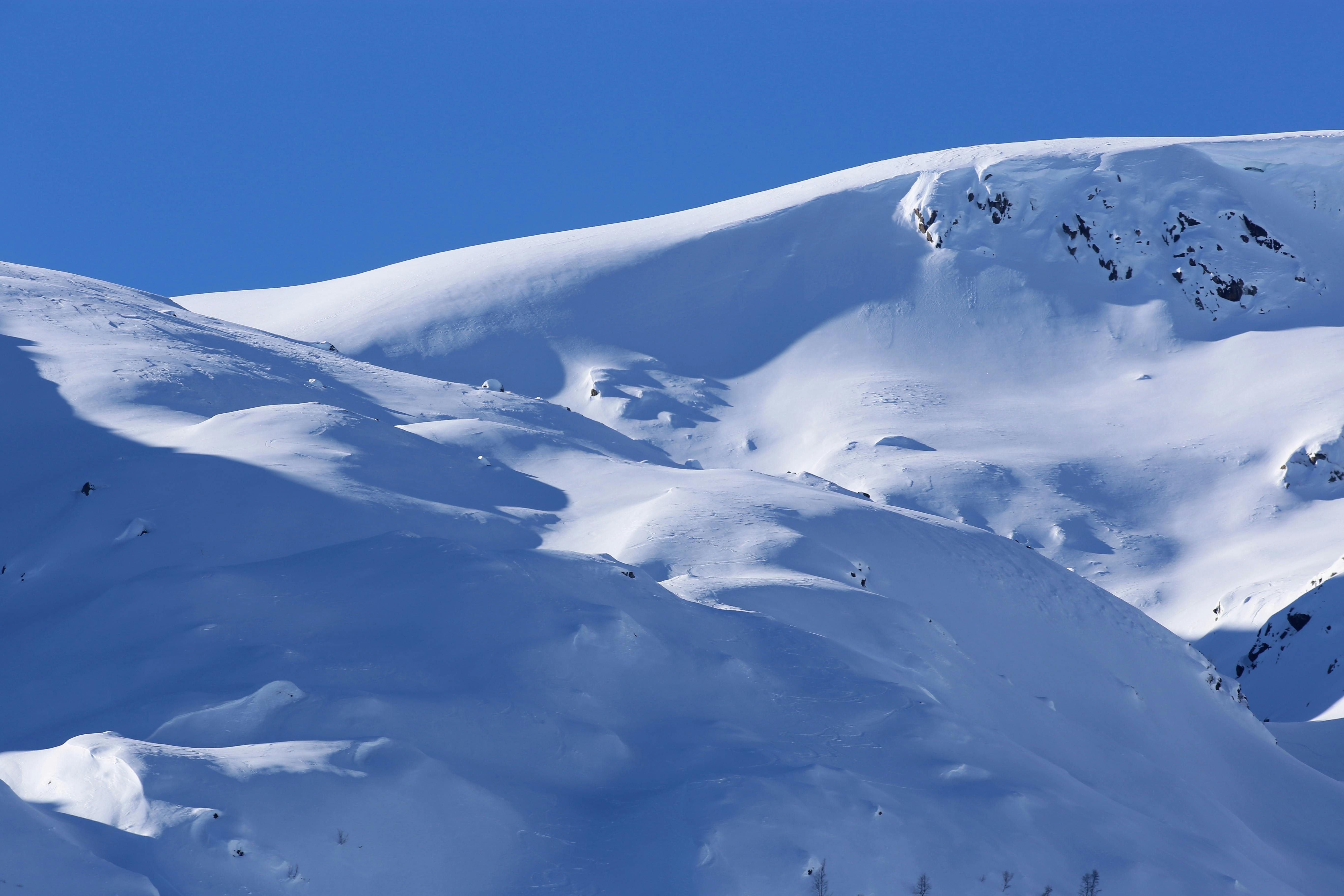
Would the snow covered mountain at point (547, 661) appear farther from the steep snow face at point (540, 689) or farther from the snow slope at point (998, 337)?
the snow slope at point (998, 337)

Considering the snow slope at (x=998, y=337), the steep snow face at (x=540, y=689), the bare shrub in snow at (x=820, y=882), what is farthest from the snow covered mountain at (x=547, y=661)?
the snow slope at (x=998, y=337)

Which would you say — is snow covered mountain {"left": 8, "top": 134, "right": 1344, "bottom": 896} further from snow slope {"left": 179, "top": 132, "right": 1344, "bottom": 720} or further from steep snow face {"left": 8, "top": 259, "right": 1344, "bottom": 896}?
snow slope {"left": 179, "top": 132, "right": 1344, "bottom": 720}

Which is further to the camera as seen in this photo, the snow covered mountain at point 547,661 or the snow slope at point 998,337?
the snow slope at point 998,337

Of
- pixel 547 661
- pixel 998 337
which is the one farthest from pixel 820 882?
pixel 998 337

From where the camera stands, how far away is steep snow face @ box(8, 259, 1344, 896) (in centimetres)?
861

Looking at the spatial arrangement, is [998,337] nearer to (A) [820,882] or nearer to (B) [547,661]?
(B) [547,661]

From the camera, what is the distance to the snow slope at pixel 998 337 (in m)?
43.3

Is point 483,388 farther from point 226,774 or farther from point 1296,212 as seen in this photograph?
point 1296,212

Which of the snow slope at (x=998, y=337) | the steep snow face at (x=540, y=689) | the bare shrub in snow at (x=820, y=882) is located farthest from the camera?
the snow slope at (x=998, y=337)

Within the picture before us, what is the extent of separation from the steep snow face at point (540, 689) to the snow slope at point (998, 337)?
20.9 meters

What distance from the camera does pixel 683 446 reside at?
47844 millimetres

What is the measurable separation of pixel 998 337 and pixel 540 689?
5190 cm

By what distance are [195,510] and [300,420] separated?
4.31 meters

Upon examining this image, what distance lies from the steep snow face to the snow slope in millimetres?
20925
